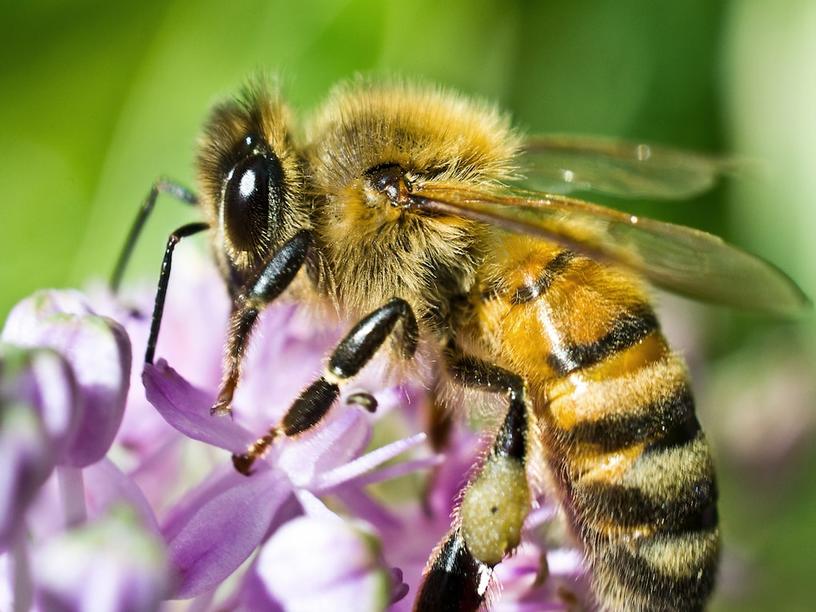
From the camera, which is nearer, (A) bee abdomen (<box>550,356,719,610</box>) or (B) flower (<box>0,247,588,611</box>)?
(B) flower (<box>0,247,588,611</box>)

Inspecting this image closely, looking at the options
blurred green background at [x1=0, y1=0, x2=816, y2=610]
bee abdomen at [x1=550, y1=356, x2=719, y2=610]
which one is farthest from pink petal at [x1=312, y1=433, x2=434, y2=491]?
blurred green background at [x1=0, y1=0, x2=816, y2=610]

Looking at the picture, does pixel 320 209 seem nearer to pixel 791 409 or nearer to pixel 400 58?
pixel 400 58

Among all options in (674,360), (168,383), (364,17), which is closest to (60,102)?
(364,17)

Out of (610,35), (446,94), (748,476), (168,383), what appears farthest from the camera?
(610,35)

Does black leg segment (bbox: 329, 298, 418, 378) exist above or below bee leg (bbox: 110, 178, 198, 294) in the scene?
below

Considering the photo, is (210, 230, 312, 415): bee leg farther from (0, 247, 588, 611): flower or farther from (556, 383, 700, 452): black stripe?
(556, 383, 700, 452): black stripe

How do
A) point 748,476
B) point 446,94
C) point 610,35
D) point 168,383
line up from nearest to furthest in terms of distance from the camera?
1. point 168,383
2. point 446,94
3. point 748,476
4. point 610,35

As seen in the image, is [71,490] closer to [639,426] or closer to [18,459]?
[18,459]
